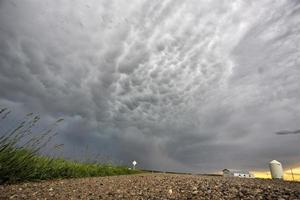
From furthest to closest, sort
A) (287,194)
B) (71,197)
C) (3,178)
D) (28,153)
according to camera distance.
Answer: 1. (28,153)
2. (3,178)
3. (71,197)
4. (287,194)

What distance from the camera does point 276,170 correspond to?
12.9 meters

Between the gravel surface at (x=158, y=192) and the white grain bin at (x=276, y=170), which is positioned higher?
the white grain bin at (x=276, y=170)

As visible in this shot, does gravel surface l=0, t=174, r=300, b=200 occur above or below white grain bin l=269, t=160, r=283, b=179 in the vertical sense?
below

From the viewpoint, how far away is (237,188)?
5.35m

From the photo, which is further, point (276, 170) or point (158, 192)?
point (276, 170)

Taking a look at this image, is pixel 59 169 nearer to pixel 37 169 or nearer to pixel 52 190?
pixel 37 169

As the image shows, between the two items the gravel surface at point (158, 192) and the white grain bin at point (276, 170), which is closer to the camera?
the gravel surface at point (158, 192)

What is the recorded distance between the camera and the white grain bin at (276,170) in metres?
12.9

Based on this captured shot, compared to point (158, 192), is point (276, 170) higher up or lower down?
higher up

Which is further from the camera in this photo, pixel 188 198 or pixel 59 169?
pixel 59 169

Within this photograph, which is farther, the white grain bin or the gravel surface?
the white grain bin

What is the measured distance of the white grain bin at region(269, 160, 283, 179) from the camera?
42.2ft

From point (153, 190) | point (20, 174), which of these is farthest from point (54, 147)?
point (153, 190)

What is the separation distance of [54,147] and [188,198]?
17.5 ft
